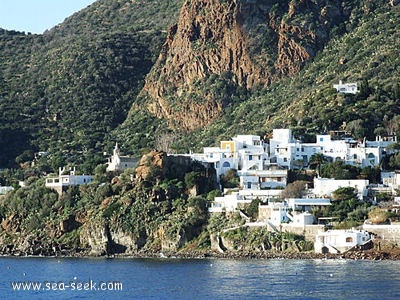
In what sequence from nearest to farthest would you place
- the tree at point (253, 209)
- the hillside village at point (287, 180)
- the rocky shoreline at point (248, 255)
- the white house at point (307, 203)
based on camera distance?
the rocky shoreline at point (248, 255)
the hillside village at point (287, 180)
the white house at point (307, 203)
the tree at point (253, 209)

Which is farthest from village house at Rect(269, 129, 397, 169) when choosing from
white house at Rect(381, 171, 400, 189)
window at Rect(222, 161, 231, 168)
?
window at Rect(222, 161, 231, 168)

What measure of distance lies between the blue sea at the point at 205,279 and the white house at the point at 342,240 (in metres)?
2.59

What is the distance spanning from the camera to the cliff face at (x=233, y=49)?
15562 centimetres

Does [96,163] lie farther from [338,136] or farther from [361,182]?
[361,182]

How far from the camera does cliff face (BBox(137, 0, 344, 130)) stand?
155625mm

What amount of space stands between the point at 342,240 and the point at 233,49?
177 ft

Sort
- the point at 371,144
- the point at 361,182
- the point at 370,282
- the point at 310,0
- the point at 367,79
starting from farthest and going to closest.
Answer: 1. the point at 310,0
2. the point at 367,79
3. the point at 371,144
4. the point at 361,182
5. the point at 370,282

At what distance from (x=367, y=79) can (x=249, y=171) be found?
77.3ft

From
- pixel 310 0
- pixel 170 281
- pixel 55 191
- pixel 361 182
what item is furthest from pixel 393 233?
pixel 310 0

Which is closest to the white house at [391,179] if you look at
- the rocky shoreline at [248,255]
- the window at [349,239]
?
the window at [349,239]

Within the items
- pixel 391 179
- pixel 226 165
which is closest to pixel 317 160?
pixel 391 179

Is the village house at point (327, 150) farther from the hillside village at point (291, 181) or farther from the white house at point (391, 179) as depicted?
the white house at point (391, 179)

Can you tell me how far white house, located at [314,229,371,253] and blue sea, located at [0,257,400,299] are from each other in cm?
259

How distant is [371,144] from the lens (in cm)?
12481
